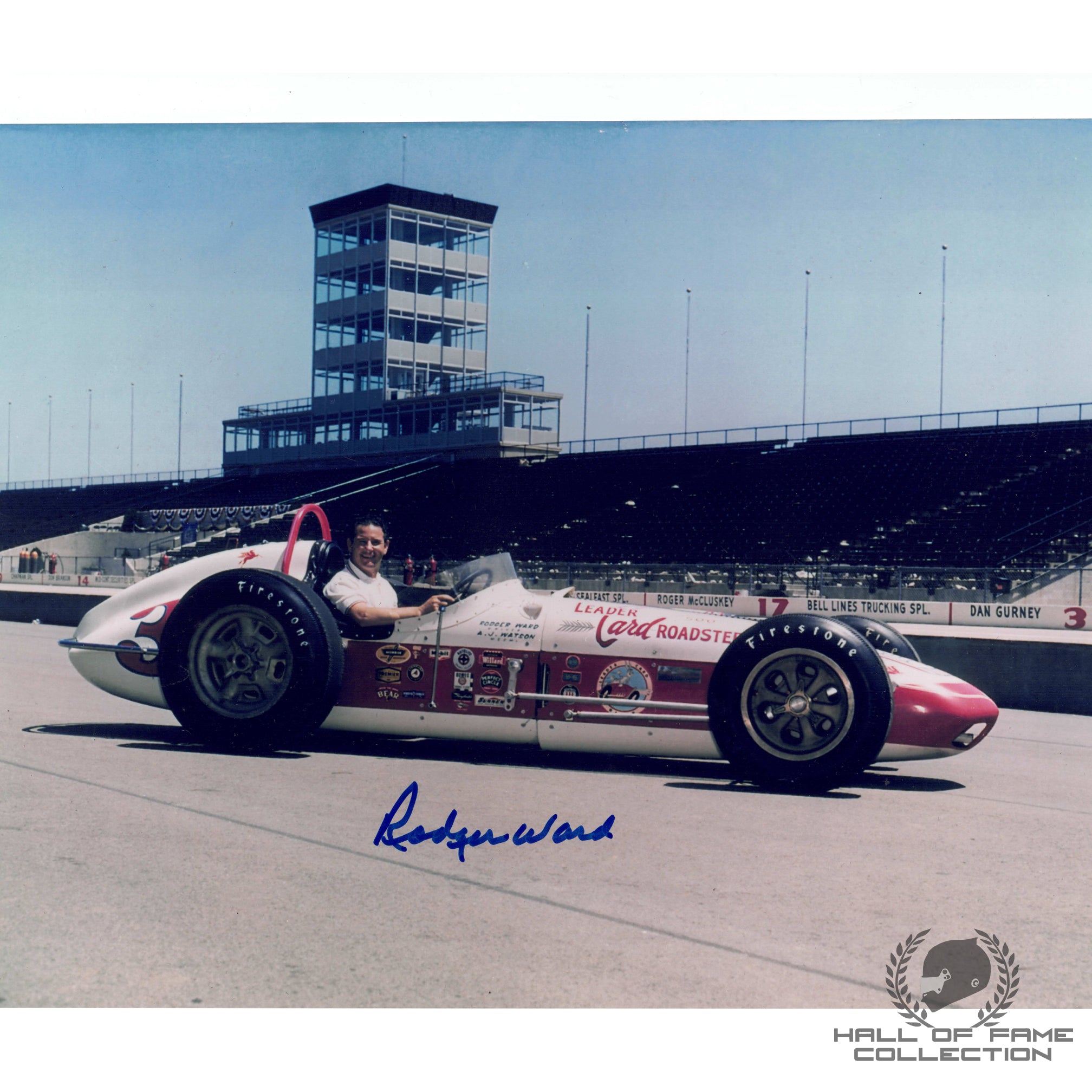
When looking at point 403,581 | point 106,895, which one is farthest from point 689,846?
point 403,581

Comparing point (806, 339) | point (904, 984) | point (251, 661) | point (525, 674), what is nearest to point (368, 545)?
point (251, 661)

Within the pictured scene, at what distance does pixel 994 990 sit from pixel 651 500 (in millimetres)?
4644

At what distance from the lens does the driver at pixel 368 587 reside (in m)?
6.06

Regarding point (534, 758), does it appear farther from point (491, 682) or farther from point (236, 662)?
point (236, 662)

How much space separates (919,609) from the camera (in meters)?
14.0

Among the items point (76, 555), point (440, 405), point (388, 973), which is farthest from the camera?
point (76, 555)

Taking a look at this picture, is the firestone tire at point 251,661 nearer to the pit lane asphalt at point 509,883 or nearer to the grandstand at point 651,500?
the pit lane asphalt at point 509,883

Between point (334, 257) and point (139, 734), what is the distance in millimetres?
3191

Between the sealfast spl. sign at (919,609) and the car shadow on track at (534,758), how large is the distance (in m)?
1.49

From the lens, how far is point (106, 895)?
11.9ft

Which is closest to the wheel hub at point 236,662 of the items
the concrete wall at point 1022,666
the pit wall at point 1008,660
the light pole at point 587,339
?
the light pole at point 587,339

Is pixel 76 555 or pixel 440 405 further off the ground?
pixel 440 405

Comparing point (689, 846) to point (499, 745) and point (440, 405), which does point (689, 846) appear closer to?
point (499, 745)

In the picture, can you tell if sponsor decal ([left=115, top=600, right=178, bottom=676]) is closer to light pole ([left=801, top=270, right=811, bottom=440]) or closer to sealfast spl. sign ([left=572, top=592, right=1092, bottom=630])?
sealfast spl. sign ([left=572, top=592, right=1092, bottom=630])
